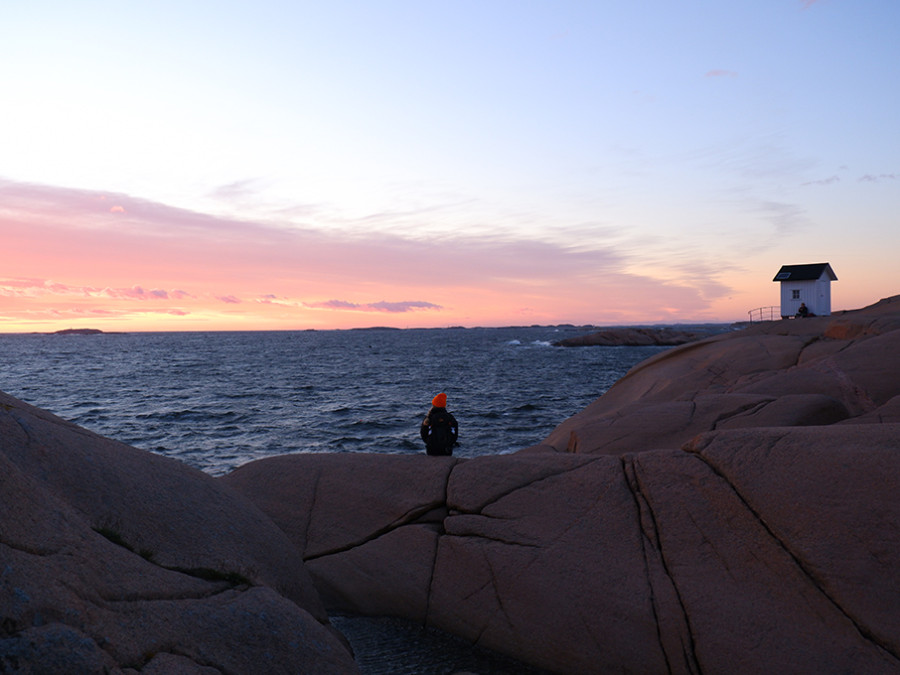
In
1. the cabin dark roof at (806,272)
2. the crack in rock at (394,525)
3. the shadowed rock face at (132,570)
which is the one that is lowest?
the crack in rock at (394,525)

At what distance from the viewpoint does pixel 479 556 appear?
744 centimetres

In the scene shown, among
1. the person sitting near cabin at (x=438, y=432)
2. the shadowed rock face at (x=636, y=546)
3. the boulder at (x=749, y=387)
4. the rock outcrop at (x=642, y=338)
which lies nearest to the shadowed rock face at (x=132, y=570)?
the shadowed rock face at (x=636, y=546)

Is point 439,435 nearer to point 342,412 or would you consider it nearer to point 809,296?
point 342,412

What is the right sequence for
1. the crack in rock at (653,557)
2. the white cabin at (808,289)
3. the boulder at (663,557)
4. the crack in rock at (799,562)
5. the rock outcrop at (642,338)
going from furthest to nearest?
the rock outcrop at (642,338) → the white cabin at (808,289) → the crack in rock at (653,557) → the boulder at (663,557) → the crack in rock at (799,562)

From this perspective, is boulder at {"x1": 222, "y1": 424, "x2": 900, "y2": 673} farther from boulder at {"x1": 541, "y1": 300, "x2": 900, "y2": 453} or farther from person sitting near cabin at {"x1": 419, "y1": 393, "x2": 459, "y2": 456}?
boulder at {"x1": 541, "y1": 300, "x2": 900, "y2": 453}

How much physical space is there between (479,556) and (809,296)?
50.0 metres

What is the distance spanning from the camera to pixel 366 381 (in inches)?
2031

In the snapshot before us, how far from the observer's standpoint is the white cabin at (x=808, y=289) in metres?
47.8

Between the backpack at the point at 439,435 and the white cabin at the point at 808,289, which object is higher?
the white cabin at the point at 808,289

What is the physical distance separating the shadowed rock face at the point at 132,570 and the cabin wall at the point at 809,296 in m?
51.1

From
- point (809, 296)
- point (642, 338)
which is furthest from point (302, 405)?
point (642, 338)

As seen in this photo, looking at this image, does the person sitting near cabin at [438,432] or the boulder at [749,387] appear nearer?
the person sitting near cabin at [438,432]

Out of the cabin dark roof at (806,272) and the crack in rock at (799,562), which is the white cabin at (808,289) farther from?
the crack in rock at (799,562)

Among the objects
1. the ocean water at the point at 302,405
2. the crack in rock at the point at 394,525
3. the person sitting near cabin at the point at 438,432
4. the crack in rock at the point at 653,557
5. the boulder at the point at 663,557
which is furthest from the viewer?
the ocean water at the point at 302,405
